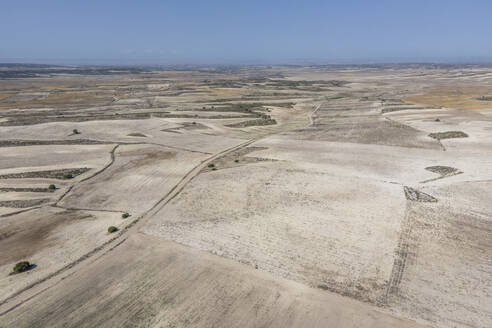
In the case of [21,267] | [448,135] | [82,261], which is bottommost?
[82,261]

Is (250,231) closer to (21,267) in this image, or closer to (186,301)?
(186,301)

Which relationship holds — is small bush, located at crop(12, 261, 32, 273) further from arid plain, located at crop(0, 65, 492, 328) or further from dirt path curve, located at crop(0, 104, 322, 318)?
dirt path curve, located at crop(0, 104, 322, 318)

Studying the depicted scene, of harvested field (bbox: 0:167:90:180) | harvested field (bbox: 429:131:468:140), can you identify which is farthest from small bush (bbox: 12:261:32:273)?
harvested field (bbox: 429:131:468:140)

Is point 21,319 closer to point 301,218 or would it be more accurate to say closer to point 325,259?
point 325,259

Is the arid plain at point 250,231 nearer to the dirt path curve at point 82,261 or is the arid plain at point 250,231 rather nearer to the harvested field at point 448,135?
the dirt path curve at point 82,261

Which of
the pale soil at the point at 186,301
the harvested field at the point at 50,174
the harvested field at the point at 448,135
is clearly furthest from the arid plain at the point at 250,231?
the harvested field at the point at 448,135

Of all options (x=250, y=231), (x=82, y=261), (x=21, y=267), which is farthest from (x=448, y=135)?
(x=21, y=267)
